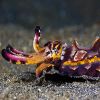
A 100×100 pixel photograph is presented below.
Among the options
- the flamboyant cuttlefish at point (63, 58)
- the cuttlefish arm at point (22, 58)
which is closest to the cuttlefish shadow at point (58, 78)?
the flamboyant cuttlefish at point (63, 58)

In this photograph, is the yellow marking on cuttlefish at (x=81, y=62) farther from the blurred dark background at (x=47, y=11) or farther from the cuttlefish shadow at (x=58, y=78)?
the blurred dark background at (x=47, y=11)

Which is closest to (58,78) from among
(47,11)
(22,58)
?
(22,58)

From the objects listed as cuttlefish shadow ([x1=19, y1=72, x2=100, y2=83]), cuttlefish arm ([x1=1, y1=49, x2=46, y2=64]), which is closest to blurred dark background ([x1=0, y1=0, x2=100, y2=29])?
cuttlefish shadow ([x1=19, y1=72, x2=100, y2=83])

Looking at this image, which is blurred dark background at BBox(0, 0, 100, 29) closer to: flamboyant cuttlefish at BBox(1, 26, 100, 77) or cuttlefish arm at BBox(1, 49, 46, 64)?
flamboyant cuttlefish at BBox(1, 26, 100, 77)

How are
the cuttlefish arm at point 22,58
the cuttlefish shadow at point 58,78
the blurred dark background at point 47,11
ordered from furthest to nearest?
the blurred dark background at point 47,11 → the cuttlefish shadow at point 58,78 → the cuttlefish arm at point 22,58

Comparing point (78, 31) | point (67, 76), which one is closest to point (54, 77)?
point (67, 76)

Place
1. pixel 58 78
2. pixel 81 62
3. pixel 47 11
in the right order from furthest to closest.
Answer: pixel 47 11
pixel 58 78
pixel 81 62

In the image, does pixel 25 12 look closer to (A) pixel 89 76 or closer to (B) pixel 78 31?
(B) pixel 78 31

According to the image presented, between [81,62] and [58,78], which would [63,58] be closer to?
[81,62]
